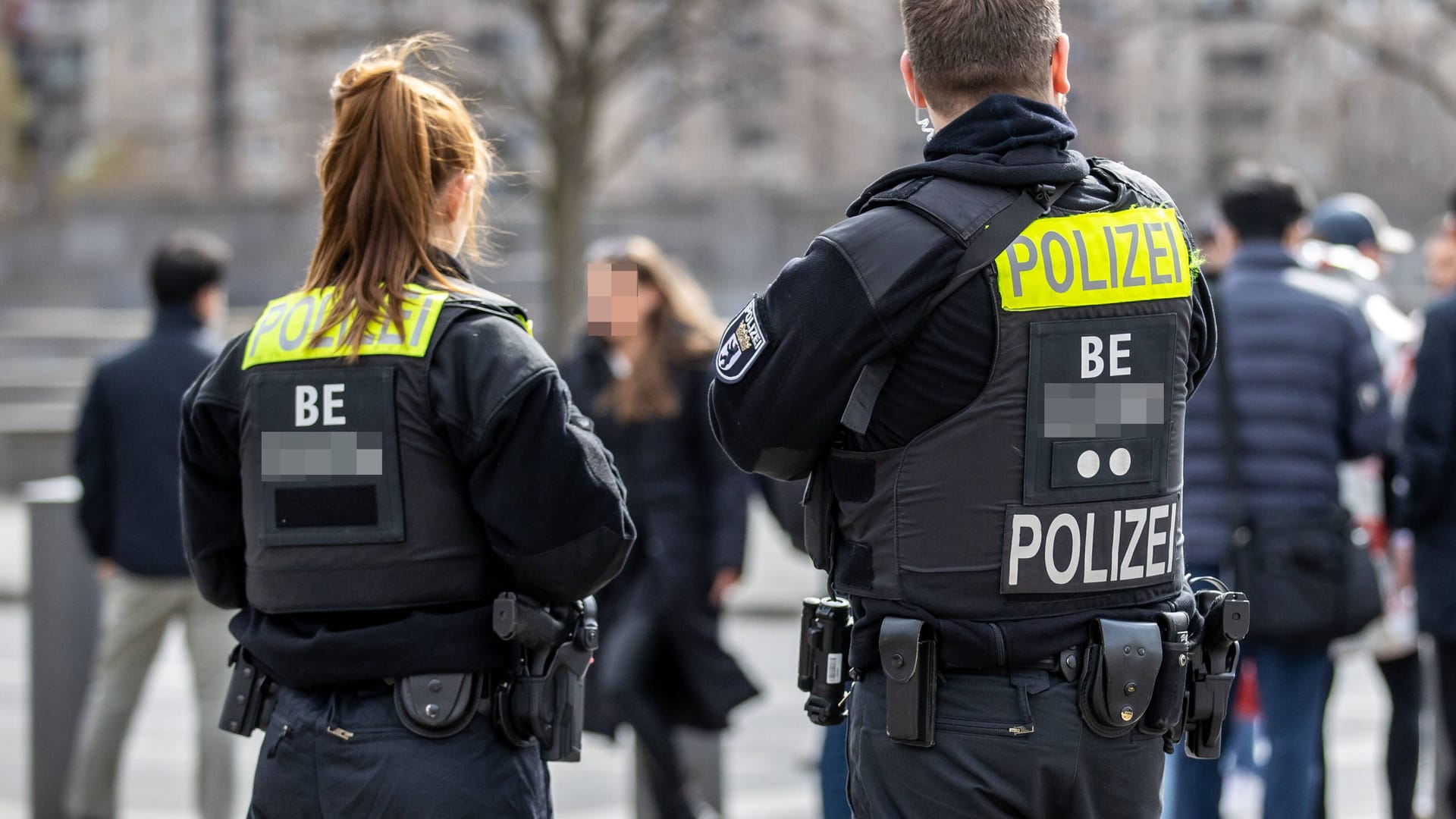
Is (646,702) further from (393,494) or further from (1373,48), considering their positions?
(1373,48)

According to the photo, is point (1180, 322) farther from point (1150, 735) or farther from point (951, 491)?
point (1150, 735)

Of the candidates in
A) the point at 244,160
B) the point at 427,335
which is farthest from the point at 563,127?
the point at 244,160

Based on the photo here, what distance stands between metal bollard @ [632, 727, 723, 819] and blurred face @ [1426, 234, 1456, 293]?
8.96 feet

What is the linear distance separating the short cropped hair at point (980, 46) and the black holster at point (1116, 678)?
915 mm

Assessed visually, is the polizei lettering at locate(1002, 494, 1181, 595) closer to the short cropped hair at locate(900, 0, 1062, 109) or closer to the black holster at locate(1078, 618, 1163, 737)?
the black holster at locate(1078, 618, 1163, 737)

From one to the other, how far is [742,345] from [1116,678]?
2.67ft

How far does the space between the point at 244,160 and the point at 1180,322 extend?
52.2 meters

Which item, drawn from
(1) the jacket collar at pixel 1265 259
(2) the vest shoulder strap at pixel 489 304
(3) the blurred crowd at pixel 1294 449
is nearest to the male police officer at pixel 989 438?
(2) the vest shoulder strap at pixel 489 304

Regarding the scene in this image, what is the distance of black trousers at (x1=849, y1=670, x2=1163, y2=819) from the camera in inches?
102

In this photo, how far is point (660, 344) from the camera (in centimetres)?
530

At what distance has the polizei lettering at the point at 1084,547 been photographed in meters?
2.62

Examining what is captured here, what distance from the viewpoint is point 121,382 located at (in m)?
5.42

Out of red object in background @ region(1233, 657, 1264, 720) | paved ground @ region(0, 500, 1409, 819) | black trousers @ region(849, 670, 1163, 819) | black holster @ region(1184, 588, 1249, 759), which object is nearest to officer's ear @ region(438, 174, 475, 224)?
black trousers @ region(849, 670, 1163, 819)

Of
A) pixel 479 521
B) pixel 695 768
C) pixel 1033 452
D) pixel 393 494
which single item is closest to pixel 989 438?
pixel 1033 452
